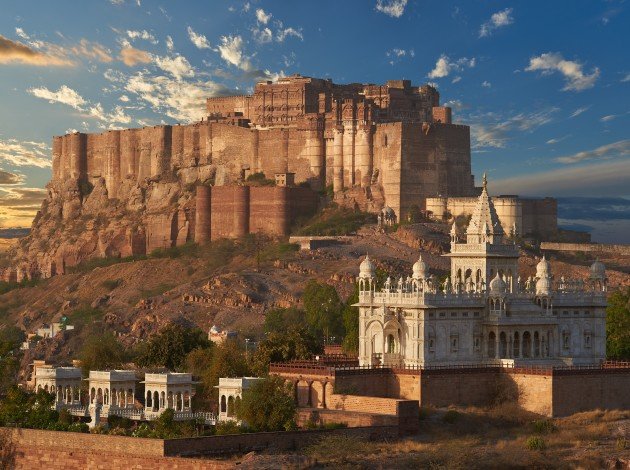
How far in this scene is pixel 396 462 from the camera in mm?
64188

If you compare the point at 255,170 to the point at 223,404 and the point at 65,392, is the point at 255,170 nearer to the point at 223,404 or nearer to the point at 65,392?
the point at 65,392

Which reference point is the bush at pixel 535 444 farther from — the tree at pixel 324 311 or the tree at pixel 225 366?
the tree at pixel 324 311

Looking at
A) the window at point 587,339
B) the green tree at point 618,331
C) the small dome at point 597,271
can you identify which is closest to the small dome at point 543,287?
the window at point 587,339

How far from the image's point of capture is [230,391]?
73188 millimetres

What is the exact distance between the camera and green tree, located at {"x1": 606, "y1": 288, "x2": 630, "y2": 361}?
8925 cm

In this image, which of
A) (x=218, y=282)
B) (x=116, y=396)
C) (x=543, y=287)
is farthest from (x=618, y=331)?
(x=218, y=282)

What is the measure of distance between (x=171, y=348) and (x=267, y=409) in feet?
70.0

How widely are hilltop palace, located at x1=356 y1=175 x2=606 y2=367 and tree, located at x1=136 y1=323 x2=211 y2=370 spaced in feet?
34.3

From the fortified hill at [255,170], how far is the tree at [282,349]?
46514 millimetres

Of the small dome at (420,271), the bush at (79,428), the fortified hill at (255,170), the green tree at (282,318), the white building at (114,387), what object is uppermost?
the fortified hill at (255,170)

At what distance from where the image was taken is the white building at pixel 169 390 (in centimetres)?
7412

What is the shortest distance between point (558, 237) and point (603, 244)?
11.4 ft

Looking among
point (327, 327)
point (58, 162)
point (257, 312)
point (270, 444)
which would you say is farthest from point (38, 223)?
point (270, 444)

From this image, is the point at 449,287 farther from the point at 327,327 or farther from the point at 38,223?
the point at 38,223
